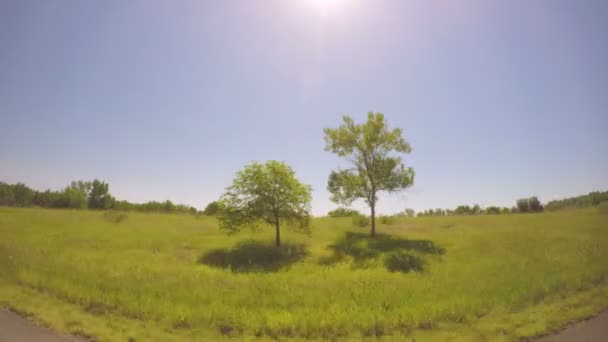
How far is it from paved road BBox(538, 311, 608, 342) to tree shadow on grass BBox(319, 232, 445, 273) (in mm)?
9239

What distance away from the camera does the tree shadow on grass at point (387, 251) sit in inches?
752

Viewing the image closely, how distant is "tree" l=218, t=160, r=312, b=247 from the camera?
25.5 m

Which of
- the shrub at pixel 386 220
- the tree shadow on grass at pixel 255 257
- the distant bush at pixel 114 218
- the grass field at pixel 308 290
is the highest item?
the distant bush at pixel 114 218

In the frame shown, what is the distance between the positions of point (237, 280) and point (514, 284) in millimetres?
14526

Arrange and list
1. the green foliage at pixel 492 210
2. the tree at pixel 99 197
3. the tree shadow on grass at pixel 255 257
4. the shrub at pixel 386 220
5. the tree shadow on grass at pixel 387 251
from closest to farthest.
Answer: the tree shadow on grass at pixel 387 251 < the tree shadow on grass at pixel 255 257 < the shrub at pixel 386 220 < the green foliage at pixel 492 210 < the tree at pixel 99 197

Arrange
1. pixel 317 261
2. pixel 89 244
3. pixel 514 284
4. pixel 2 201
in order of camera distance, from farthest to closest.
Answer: pixel 2 201
pixel 89 244
pixel 317 261
pixel 514 284

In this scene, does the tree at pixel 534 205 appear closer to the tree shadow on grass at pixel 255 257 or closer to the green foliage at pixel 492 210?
the green foliage at pixel 492 210

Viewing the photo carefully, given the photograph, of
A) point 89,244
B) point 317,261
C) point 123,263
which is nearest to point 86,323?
point 123,263

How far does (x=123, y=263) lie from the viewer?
687 inches

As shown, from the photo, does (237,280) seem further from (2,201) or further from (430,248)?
(2,201)

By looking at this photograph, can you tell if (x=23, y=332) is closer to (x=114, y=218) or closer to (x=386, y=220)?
(x=114, y=218)

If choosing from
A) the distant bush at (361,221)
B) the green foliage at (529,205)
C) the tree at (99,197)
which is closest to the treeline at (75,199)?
the tree at (99,197)

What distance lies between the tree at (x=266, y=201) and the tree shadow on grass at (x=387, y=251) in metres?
5.07

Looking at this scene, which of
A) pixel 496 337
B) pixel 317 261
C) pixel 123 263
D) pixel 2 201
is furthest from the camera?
pixel 2 201
